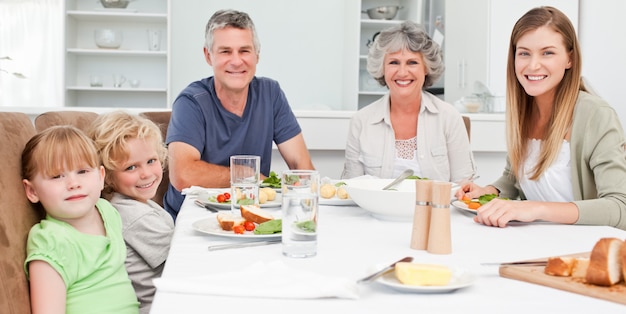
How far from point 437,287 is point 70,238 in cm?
72

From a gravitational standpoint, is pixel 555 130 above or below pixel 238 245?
above

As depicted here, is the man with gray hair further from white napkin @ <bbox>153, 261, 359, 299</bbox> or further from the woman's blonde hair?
white napkin @ <bbox>153, 261, 359, 299</bbox>

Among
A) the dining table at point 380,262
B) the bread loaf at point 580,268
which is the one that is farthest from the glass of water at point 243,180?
the bread loaf at point 580,268

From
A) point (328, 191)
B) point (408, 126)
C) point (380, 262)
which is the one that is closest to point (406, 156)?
point (408, 126)

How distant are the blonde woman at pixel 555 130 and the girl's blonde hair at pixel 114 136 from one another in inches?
34.1

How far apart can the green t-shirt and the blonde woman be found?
3.02 feet

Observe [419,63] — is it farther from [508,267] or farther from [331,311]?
[331,311]

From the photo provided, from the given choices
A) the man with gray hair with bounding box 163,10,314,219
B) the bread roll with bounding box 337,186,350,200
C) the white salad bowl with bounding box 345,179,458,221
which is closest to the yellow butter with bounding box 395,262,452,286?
the white salad bowl with bounding box 345,179,458,221

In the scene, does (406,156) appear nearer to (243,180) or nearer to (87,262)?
(243,180)

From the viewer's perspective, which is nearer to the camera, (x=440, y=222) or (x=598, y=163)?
(x=440, y=222)

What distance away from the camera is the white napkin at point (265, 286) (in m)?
0.79

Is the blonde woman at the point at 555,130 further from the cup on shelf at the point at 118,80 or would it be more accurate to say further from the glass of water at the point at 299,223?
the cup on shelf at the point at 118,80

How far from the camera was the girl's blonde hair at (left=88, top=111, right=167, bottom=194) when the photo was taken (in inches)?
58.1

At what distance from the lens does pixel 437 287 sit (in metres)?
0.81
